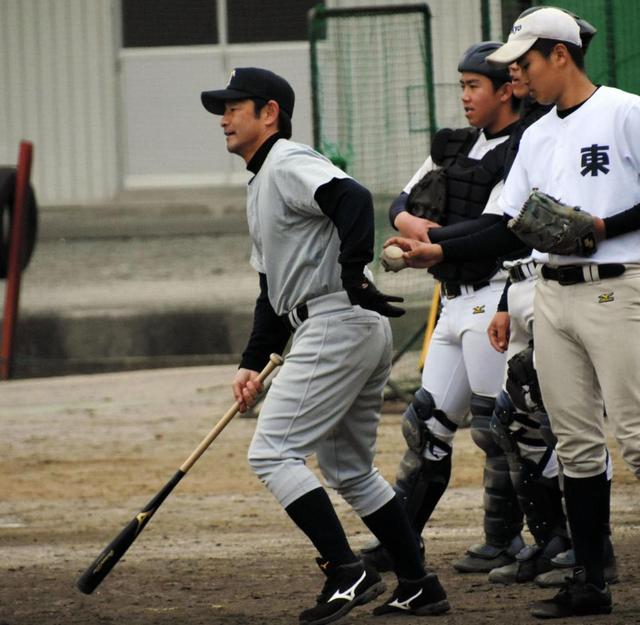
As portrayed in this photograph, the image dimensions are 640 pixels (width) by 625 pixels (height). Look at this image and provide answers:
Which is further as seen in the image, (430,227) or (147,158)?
(147,158)

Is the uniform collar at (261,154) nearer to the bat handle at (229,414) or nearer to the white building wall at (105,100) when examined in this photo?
the bat handle at (229,414)

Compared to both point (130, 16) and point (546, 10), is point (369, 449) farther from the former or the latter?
point (130, 16)

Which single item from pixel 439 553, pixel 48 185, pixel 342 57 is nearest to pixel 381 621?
pixel 439 553

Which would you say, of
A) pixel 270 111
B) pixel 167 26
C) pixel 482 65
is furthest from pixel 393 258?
pixel 167 26

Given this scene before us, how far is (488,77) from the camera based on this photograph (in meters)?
6.30

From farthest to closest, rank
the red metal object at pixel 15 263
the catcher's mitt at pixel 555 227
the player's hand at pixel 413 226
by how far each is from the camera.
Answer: the red metal object at pixel 15 263 → the player's hand at pixel 413 226 → the catcher's mitt at pixel 555 227

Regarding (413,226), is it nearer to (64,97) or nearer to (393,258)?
(393,258)

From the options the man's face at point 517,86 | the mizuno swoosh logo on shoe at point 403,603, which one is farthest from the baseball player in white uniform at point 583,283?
the mizuno swoosh logo on shoe at point 403,603

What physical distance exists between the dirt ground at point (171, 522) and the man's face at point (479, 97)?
1.80 meters

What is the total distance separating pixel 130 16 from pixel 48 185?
5.93 ft

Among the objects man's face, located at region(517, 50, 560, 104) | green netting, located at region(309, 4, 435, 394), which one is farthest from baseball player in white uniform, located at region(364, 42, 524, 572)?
green netting, located at region(309, 4, 435, 394)

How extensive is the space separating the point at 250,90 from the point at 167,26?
1033 cm

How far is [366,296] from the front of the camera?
5.32 meters

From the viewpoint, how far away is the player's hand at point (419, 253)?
214 inches
